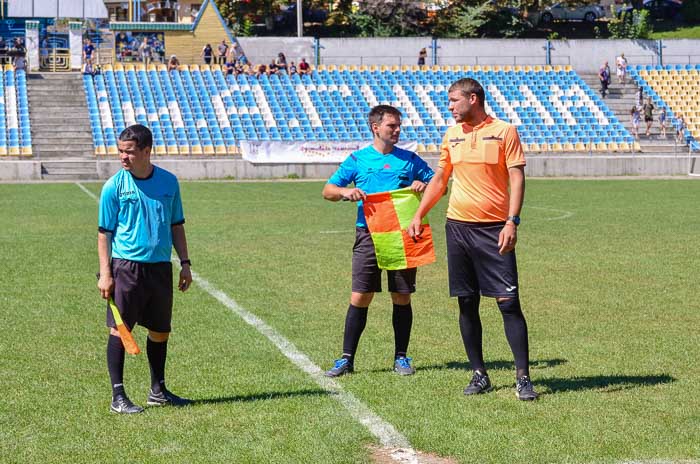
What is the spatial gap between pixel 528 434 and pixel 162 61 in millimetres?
45282

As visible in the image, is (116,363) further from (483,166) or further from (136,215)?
(483,166)

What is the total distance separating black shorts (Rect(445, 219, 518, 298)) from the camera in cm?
730

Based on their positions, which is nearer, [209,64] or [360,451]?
[360,451]

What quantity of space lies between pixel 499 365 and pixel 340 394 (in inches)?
62.7

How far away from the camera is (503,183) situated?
24.3 feet

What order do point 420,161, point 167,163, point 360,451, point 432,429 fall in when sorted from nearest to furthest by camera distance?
point 360,451 < point 432,429 < point 420,161 < point 167,163

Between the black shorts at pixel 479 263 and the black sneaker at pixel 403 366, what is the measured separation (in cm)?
81

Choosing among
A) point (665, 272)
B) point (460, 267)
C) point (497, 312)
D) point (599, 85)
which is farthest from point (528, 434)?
point (599, 85)

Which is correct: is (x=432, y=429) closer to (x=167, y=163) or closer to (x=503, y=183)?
(x=503, y=183)

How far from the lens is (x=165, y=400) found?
7.17m

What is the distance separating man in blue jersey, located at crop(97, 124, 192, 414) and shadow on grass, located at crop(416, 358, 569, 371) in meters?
2.20

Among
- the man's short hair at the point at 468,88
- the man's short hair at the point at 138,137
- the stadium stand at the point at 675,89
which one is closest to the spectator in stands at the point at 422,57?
the stadium stand at the point at 675,89

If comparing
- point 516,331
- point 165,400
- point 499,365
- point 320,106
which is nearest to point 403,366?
point 499,365

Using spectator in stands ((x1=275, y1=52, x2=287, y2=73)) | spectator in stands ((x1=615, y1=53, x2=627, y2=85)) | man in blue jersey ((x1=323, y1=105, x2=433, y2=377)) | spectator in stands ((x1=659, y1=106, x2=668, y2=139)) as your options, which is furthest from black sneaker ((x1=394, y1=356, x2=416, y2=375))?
spectator in stands ((x1=615, y1=53, x2=627, y2=85))
